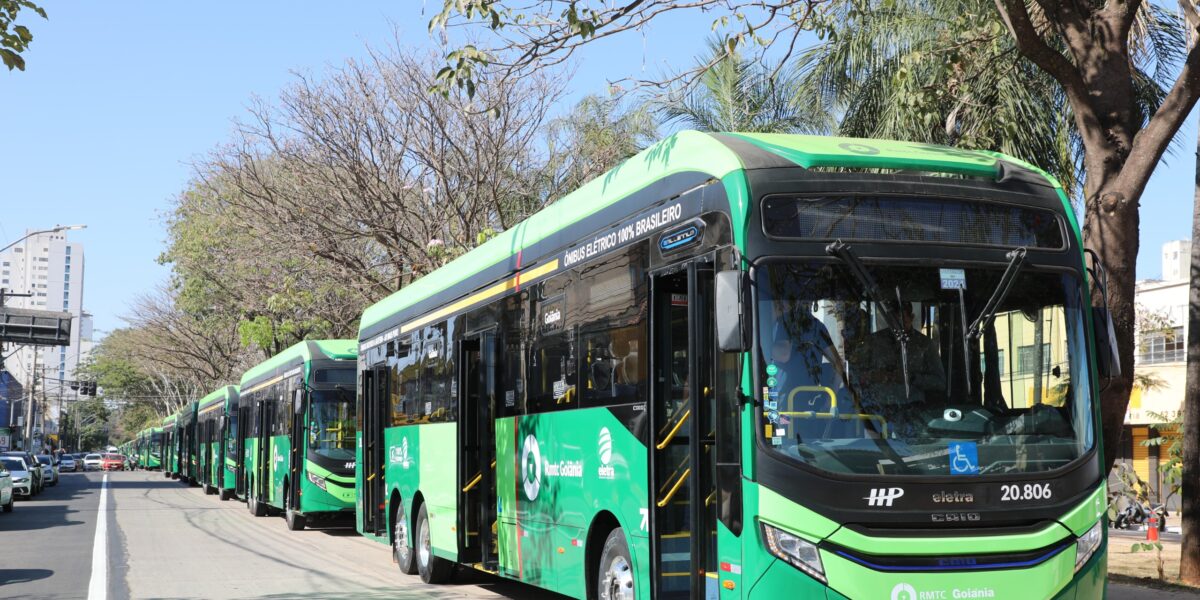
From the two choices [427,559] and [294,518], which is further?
[294,518]

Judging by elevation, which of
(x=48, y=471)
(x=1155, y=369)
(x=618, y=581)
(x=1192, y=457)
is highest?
(x=1155, y=369)

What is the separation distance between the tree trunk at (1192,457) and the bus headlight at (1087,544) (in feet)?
20.8

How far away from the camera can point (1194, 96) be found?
11.7 meters

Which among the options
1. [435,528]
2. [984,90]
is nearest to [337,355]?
[435,528]

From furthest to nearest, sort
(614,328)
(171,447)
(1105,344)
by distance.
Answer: (171,447), (614,328), (1105,344)

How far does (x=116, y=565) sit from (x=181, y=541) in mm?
4374

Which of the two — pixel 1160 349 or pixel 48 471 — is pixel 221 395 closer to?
pixel 48 471

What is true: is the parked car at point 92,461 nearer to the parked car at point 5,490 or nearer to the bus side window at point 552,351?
the parked car at point 5,490

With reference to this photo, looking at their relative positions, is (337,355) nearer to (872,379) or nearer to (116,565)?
(116,565)

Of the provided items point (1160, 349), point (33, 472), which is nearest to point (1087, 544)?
point (1160, 349)

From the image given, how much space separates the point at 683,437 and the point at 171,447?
64.7 metres

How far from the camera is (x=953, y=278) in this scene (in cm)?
726

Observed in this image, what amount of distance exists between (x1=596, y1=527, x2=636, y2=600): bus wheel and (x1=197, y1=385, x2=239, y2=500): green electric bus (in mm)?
27050

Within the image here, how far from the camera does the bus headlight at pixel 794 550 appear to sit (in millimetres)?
6820
